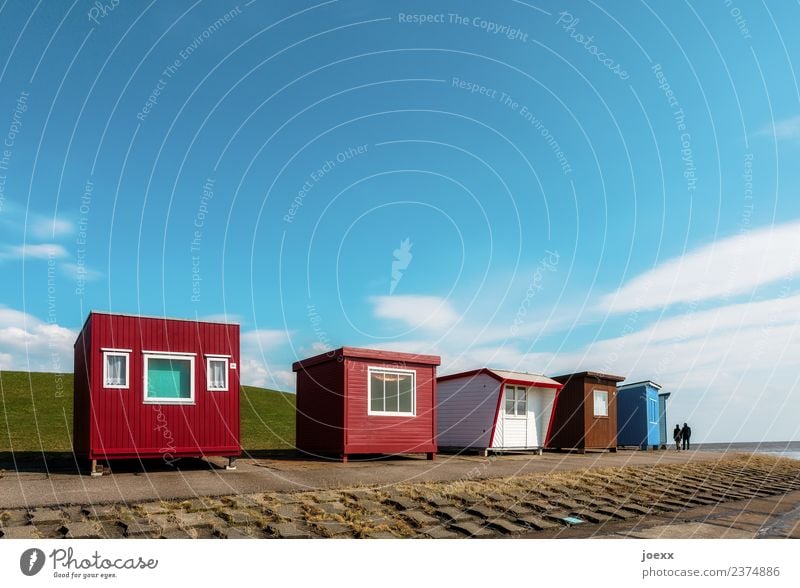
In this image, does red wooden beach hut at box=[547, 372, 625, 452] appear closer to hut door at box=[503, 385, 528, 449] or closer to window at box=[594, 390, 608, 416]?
window at box=[594, 390, 608, 416]

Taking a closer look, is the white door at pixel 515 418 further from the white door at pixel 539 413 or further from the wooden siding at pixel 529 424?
the white door at pixel 539 413

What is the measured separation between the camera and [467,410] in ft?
84.1

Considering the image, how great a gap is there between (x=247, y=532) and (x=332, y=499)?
2557 mm

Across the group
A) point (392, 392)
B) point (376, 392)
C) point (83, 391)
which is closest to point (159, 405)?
point (83, 391)

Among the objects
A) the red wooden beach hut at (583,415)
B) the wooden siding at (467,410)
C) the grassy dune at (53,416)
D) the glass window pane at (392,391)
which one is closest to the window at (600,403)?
the red wooden beach hut at (583,415)

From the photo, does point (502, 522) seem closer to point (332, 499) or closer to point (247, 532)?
point (332, 499)

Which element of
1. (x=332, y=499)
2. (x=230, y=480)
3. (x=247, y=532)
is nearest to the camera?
(x=247, y=532)

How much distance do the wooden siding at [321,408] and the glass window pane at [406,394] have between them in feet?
7.18

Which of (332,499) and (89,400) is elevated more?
(89,400)

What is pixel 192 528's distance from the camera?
944 cm

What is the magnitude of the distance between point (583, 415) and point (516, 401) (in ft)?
16.7

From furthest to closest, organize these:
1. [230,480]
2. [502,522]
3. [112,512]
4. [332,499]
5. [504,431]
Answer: [504,431] < [230,480] < [332,499] < [502,522] < [112,512]

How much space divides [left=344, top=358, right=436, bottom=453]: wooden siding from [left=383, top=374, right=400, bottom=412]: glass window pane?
306 millimetres
